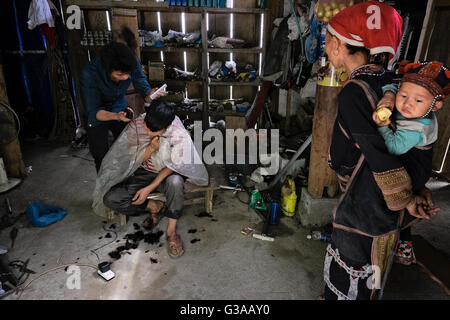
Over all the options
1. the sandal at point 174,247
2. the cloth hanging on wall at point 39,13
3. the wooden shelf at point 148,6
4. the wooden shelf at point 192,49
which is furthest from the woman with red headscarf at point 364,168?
the cloth hanging on wall at point 39,13

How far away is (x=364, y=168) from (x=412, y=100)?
37cm

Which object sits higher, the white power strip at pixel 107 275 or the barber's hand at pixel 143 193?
the barber's hand at pixel 143 193

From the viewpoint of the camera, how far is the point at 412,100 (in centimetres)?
124

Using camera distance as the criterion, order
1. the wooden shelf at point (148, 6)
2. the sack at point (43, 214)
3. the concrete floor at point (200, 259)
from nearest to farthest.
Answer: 1. the concrete floor at point (200, 259)
2. the sack at point (43, 214)
3. the wooden shelf at point (148, 6)

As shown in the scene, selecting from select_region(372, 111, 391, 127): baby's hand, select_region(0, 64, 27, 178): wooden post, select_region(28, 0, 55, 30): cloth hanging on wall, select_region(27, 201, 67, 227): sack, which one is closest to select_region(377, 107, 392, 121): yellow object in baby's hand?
select_region(372, 111, 391, 127): baby's hand

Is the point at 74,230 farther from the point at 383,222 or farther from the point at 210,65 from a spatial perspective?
the point at 210,65

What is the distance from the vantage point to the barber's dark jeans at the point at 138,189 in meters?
2.88

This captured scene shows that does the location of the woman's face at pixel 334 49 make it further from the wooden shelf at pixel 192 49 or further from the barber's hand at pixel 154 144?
the wooden shelf at pixel 192 49

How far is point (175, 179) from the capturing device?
2900 millimetres

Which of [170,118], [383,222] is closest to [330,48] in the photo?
[383,222]

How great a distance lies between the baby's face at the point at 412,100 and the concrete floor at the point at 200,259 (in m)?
1.73

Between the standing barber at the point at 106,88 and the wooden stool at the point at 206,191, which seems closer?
the standing barber at the point at 106,88

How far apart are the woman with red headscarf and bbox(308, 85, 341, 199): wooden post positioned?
1296 mm

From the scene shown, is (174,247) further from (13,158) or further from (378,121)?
(13,158)
